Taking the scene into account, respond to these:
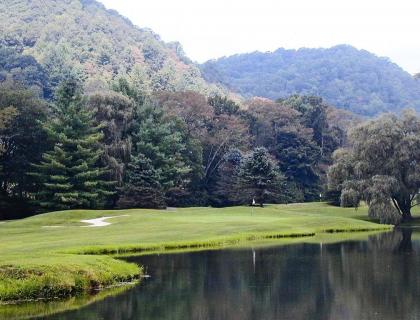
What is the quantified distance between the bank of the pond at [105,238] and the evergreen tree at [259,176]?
6.33 meters

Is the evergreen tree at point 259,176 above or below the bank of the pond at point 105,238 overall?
above

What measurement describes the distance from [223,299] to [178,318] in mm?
3857

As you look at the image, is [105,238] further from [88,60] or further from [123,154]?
[88,60]

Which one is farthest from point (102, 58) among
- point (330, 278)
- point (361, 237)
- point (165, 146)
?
point (330, 278)

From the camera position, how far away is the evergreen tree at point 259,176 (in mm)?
80312

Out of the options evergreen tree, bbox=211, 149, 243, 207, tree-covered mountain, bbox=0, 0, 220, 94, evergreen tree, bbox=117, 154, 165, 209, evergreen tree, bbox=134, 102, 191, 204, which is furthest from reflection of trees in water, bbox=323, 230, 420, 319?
tree-covered mountain, bbox=0, 0, 220, 94

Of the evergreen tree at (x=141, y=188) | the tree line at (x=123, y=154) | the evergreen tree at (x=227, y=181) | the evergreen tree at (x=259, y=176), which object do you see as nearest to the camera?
the tree line at (x=123, y=154)

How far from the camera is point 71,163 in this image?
7156 centimetres

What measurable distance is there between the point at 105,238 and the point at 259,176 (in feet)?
133

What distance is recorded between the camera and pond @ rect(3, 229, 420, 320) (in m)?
21.3

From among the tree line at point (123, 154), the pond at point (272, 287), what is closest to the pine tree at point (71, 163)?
the tree line at point (123, 154)

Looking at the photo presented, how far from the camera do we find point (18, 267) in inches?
982

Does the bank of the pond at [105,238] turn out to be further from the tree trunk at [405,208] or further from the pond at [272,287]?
the tree trunk at [405,208]

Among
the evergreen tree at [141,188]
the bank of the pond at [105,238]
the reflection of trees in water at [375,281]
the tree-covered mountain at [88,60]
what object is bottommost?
the reflection of trees in water at [375,281]
